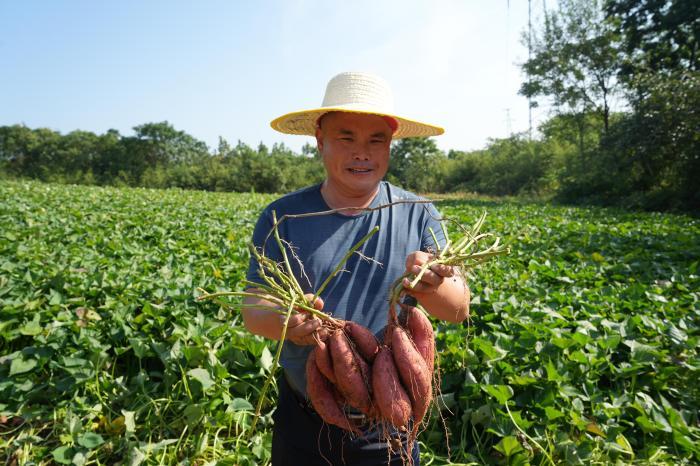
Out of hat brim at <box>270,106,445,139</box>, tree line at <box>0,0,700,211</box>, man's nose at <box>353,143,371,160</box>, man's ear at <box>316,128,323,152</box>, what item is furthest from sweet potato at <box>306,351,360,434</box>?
→ tree line at <box>0,0,700,211</box>

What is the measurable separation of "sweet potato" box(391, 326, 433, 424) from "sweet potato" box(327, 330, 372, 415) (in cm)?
12

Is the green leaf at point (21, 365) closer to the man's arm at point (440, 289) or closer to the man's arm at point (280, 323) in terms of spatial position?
the man's arm at point (280, 323)

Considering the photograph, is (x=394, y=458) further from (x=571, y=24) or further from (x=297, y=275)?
(x=571, y=24)

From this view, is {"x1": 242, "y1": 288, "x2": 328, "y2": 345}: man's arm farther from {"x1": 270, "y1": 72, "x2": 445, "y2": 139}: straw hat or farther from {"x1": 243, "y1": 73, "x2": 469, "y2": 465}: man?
{"x1": 270, "y1": 72, "x2": 445, "y2": 139}: straw hat

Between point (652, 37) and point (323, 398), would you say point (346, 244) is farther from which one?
point (652, 37)

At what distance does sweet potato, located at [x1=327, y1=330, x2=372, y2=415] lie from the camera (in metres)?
1.33

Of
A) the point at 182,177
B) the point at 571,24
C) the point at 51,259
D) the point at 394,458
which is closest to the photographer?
the point at 394,458

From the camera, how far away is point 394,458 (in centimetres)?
156

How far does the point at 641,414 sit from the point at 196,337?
8.64 ft

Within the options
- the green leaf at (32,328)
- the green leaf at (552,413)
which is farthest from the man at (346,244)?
the green leaf at (32,328)

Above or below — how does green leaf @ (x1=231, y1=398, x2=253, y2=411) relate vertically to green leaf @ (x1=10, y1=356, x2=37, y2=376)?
below

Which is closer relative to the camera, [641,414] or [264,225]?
[264,225]

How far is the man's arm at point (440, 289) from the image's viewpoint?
4.17ft

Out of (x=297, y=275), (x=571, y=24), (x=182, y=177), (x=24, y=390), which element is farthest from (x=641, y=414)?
(x=182, y=177)
